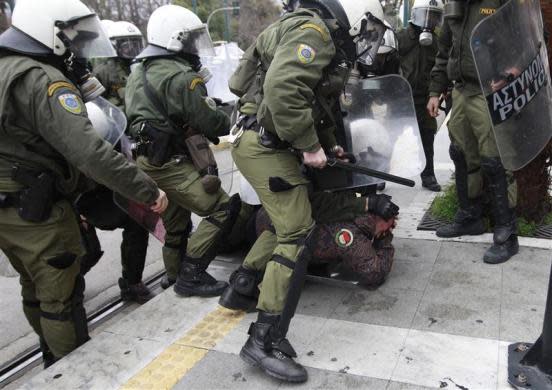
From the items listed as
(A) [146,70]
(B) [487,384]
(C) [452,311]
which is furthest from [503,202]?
(A) [146,70]

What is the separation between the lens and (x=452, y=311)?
3002mm

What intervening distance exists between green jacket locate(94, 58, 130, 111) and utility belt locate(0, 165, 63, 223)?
2325 millimetres

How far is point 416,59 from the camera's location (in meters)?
5.38

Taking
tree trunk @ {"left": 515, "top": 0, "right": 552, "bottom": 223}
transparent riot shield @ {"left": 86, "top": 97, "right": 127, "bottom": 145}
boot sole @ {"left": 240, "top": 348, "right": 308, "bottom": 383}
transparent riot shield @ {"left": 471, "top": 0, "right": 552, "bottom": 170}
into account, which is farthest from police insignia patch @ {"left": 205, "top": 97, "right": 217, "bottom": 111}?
tree trunk @ {"left": 515, "top": 0, "right": 552, "bottom": 223}

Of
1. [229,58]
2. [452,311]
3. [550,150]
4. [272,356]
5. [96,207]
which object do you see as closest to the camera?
[272,356]

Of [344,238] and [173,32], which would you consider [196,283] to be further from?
[173,32]

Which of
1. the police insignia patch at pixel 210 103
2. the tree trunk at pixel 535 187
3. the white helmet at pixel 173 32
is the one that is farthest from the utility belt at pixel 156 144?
the tree trunk at pixel 535 187

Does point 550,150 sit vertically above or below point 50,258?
below

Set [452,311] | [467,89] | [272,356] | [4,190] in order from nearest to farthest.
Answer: [272,356]
[4,190]
[452,311]
[467,89]

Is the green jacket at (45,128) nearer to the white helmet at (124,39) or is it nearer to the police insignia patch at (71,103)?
the police insignia patch at (71,103)

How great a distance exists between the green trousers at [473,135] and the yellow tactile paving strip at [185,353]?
6.43 ft

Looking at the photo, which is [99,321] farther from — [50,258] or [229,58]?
[229,58]

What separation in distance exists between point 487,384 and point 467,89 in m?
2.07

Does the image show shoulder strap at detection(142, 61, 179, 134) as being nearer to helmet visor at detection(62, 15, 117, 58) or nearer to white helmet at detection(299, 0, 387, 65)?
helmet visor at detection(62, 15, 117, 58)
